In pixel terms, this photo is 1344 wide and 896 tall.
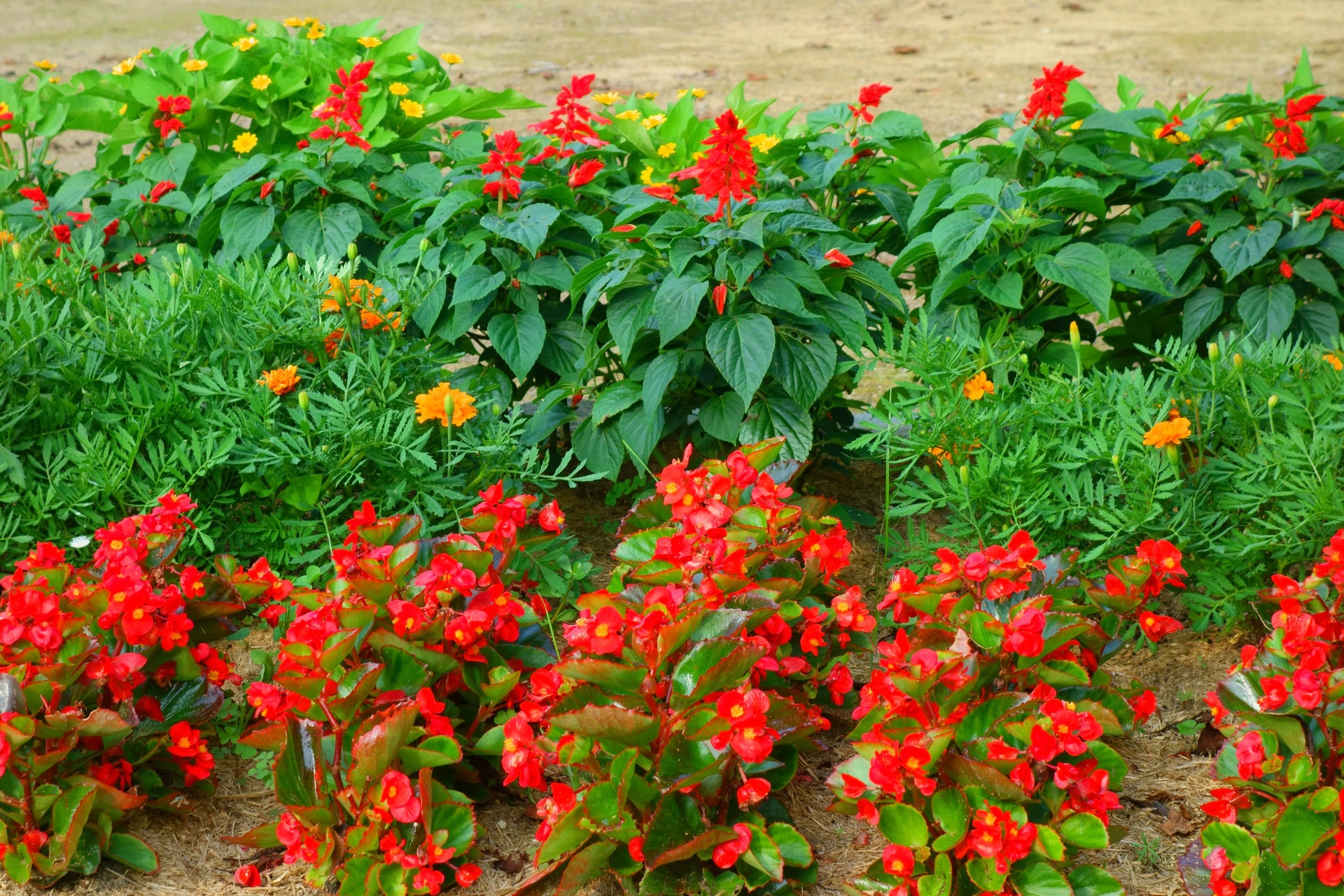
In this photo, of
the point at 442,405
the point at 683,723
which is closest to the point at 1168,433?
the point at 683,723

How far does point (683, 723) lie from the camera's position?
1911mm

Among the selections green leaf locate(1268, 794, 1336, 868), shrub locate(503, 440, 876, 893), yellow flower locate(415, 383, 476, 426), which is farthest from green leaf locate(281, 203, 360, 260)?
green leaf locate(1268, 794, 1336, 868)

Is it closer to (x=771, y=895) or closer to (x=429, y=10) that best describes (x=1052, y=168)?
(x=771, y=895)

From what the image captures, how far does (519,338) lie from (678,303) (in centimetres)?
53

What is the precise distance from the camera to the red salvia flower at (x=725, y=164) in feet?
8.24

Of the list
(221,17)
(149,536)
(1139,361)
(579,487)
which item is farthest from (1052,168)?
(221,17)

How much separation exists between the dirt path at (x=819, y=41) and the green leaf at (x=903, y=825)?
20.0 feet

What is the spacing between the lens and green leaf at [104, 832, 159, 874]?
6.73ft

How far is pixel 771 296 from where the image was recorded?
264 centimetres

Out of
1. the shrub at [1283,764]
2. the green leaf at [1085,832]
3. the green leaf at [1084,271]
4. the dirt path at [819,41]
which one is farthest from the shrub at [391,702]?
the dirt path at [819,41]

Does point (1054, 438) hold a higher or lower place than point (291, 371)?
lower

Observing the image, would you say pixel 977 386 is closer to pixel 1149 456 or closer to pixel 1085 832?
pixel 1149 456

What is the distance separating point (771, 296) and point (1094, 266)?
907mm

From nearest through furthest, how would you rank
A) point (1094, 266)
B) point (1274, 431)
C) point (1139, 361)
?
point (1274, 431) → point (1094, 266) → point (1139, 361)
